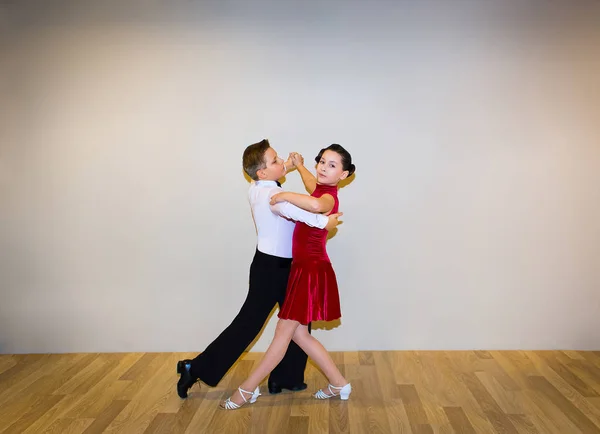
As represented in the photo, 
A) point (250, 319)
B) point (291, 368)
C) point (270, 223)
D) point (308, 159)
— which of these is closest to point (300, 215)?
point (270, 223)

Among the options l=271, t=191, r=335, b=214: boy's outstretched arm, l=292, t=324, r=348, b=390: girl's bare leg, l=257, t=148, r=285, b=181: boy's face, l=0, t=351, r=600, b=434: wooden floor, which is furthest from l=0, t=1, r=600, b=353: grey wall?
l=271, t=191, r=335, b=214: boy's outstretched arm

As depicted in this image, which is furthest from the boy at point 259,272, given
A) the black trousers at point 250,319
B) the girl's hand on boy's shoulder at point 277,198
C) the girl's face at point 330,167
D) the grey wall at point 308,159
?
the grey wall at point 308,159

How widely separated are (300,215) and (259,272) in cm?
49

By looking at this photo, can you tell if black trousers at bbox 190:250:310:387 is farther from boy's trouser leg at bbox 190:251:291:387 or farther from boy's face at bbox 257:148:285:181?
boy's face at bbox 257:148:285:181

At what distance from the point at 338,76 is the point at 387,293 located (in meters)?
1.55

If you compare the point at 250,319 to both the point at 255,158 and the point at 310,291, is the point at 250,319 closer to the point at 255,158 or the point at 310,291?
the point at 310,291

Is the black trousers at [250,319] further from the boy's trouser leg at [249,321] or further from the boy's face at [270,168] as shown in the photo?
the boy's face at [270,168]

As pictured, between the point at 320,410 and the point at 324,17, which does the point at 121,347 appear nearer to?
the point at 320,410

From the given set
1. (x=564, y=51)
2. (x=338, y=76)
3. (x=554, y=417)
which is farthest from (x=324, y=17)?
(x=554, y=417)

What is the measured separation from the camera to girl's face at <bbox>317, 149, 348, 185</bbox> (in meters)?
3.91

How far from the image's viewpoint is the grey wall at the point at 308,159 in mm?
4867

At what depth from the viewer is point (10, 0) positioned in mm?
4887

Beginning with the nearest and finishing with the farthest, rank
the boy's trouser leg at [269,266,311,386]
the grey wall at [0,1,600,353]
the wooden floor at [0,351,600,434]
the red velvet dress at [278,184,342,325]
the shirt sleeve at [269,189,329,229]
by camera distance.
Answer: the wooden floor at [0,351,600,434] < the shirt sleeve at [269,189,329,229] < the red velvet dress at [278,184,342,325] < the boy's trouser leg at [269,266,311,386] < the grey wall at [0,1,600,353]

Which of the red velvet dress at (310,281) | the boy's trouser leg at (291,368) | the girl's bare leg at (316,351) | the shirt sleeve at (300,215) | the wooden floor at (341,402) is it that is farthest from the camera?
the boy's trouser leg at (291,368)
